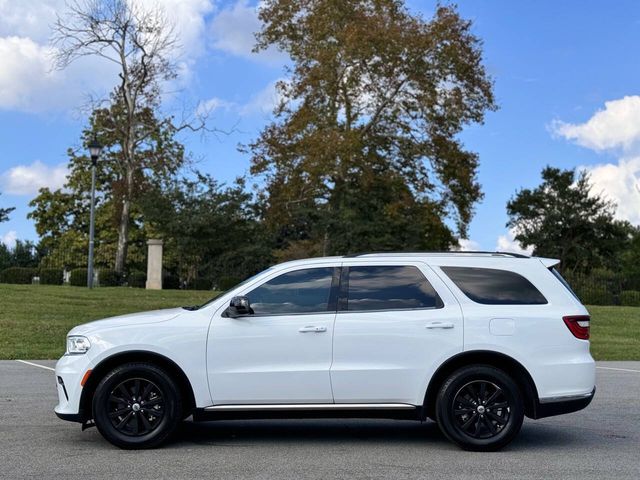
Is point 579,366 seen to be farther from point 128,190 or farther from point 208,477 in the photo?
point 128,190

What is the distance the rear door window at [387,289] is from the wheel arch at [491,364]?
562 mm

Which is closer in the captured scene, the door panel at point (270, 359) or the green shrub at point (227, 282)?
the door panel at point (270, 359)

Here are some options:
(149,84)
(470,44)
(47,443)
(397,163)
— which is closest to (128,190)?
(149,84)

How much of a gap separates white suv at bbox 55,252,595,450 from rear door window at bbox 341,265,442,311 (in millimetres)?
28

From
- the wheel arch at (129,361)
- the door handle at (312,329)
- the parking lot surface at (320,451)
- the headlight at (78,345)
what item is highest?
the door handle at (312,329)

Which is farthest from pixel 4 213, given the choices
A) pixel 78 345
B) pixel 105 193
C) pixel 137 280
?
pixel 78 345

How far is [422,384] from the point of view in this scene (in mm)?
7762

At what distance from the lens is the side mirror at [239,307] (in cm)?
776

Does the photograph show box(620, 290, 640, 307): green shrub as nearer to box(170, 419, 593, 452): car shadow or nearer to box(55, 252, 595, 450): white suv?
box(170, 419, 593, 452): car shadow

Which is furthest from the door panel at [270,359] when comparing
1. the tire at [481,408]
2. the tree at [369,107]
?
the tree at [369,107]

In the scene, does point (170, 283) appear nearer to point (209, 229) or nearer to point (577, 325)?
point (209, 229)

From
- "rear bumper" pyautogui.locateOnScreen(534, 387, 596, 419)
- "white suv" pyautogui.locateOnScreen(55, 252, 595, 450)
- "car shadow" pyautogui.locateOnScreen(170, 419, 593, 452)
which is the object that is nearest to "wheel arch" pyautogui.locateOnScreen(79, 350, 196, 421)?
"white suv" pyautogui.locateOnScreen(55, 252, 595, 450)

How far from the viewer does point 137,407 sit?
774cm

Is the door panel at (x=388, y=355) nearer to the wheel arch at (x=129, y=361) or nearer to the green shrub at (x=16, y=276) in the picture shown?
the wheel arch at (x=129, y=361)
